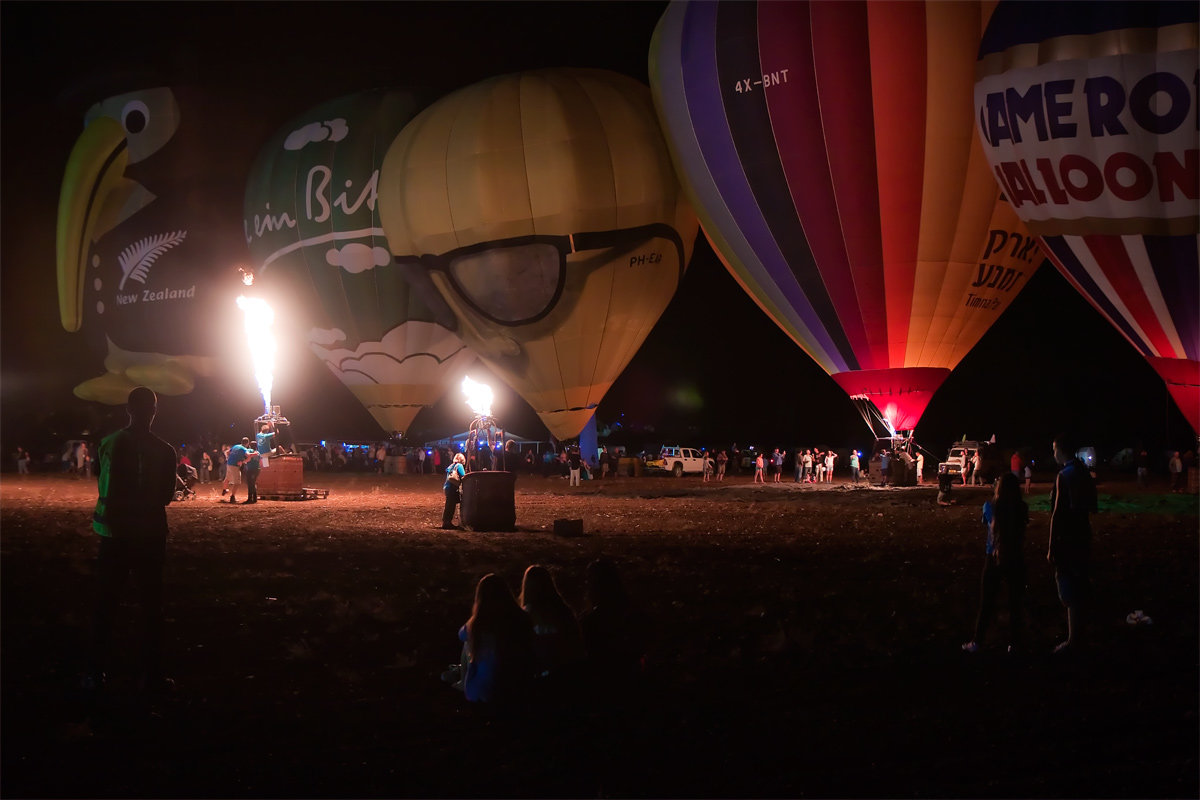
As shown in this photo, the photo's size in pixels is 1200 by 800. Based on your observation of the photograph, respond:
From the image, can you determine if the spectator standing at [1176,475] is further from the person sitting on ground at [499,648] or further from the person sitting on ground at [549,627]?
the person sitting on ground at [499,648]

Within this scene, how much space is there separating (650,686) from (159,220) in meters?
33.8

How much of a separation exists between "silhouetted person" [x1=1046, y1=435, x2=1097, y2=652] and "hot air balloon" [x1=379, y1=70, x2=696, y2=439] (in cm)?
1554

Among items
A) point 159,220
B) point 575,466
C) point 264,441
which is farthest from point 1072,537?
point 159,220

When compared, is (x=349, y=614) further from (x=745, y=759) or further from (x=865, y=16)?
(x=865, y=16)

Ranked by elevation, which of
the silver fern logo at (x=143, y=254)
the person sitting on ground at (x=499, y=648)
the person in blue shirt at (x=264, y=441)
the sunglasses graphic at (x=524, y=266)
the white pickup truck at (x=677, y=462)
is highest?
the silver fern logo at (x=143, y=254)

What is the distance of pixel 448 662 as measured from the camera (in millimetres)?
6688

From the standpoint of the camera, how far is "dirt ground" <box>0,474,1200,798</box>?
15.1ft

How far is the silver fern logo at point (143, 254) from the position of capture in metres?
35.4

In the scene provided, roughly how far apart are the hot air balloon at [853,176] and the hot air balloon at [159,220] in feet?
62.1

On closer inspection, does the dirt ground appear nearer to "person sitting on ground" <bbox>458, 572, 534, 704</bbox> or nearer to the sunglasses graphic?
"person sitting on ground" <bbox>458, 572, 534, 704</bbox>

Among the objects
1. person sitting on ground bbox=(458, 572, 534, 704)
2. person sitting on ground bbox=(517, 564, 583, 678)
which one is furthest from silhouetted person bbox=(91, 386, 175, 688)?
person sitting on ground bbox=(517, 564, 583, 678)

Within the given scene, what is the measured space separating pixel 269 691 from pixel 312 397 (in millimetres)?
43444

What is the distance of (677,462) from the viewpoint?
37.4 m

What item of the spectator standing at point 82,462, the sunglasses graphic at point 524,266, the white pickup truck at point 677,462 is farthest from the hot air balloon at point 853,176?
the spectator standing at point 82,462
